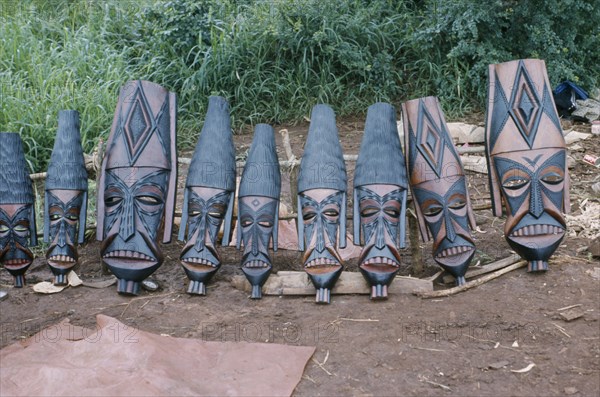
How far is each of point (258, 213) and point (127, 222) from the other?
0.82 metres

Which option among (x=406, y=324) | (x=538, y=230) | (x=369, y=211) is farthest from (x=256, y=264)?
(x=538, y=230)

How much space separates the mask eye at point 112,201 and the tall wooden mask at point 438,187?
6.07 feet

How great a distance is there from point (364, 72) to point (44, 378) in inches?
210

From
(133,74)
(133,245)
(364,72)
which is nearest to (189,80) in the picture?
(133,74)

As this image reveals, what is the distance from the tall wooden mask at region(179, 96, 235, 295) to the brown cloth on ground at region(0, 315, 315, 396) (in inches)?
27.8

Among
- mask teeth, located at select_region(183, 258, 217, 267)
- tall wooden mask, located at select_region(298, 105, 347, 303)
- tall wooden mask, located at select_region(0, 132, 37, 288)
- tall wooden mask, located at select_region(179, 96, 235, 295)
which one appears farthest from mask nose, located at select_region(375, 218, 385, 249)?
tall wooden mask, located at select_region(0, 132, 37, 288)

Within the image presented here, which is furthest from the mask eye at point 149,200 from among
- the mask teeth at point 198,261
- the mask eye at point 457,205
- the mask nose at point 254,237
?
the mask eye at point 457,205

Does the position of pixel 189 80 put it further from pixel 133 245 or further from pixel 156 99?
pixel 133 245

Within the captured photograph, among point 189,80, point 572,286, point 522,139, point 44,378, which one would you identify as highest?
point 189,80

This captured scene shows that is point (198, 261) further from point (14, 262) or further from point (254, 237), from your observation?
point (14, 262)

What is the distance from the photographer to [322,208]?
4.61m

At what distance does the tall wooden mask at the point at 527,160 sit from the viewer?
180 inches

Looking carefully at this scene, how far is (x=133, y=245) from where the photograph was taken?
4.68 meters

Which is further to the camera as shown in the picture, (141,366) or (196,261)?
(196,261)
